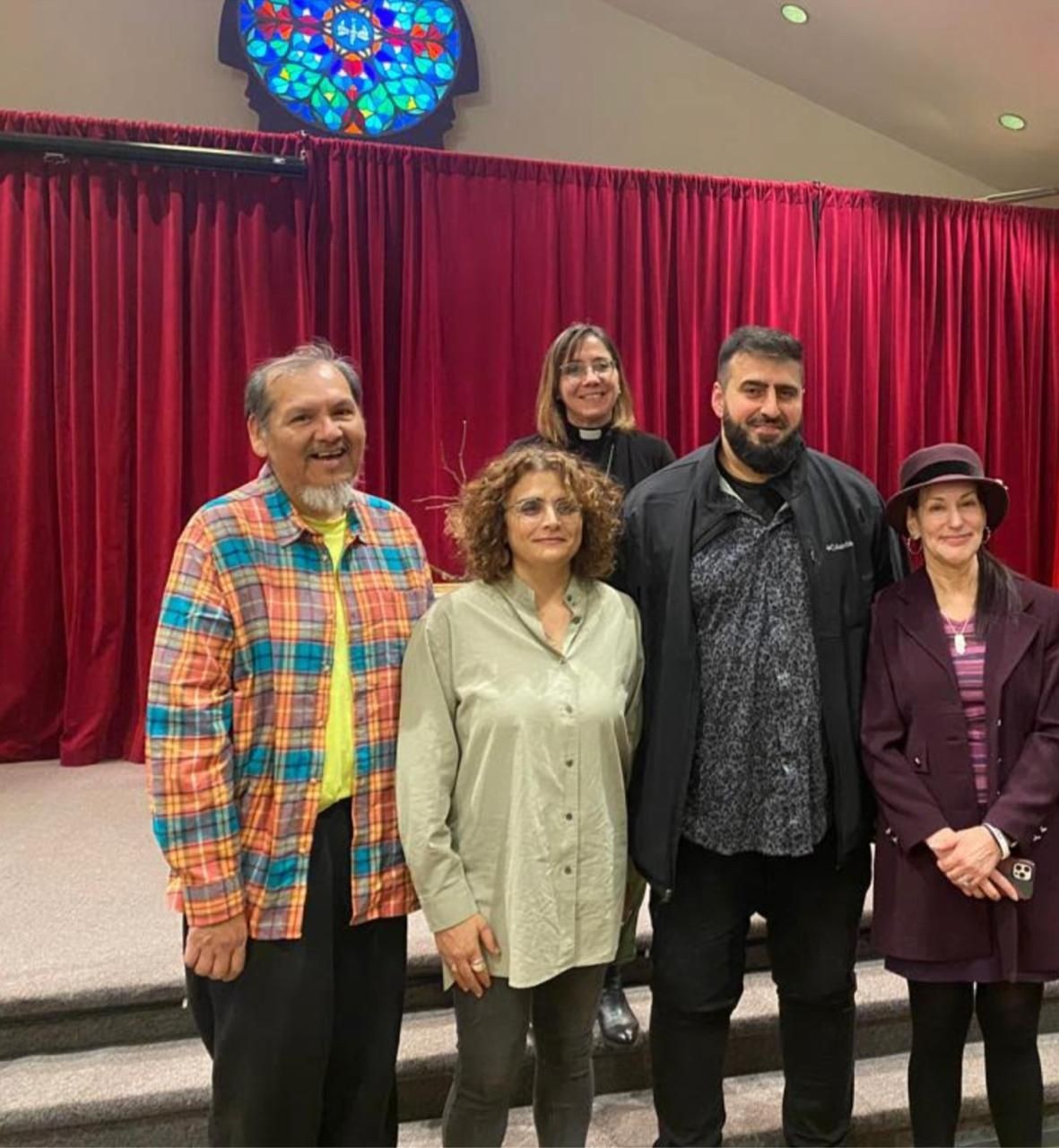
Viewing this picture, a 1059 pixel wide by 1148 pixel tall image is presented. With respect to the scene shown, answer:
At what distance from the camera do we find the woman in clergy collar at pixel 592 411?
7.00 feet

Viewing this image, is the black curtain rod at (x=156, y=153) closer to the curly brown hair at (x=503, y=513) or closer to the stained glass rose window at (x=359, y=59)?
the stained glass rose window at (x=359, y=59)

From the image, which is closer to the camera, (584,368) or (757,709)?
(757,709)

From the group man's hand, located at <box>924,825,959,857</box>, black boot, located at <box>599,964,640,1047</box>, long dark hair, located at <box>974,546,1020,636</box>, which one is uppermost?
long dark hair, located at <box>974,546,1020,636</box>

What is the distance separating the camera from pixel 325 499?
1342 mm

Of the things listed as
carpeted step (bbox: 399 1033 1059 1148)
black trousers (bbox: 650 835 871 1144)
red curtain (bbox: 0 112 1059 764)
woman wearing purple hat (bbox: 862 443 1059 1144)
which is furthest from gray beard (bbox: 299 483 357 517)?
red curtain (bbox: 0 112 1059 764)

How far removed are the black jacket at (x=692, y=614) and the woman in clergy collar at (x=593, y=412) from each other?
519mm

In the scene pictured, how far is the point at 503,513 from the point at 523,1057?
82 centimetres

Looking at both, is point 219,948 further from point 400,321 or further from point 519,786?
point 400,321

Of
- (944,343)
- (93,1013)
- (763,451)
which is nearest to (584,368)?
(763,451)

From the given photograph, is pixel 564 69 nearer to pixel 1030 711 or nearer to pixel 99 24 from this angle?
pixel 99 24

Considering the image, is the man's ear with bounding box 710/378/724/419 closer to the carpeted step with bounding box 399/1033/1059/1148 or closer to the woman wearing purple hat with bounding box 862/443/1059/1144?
the woman wearing purple hat with bounding box 862/443/1059/1144

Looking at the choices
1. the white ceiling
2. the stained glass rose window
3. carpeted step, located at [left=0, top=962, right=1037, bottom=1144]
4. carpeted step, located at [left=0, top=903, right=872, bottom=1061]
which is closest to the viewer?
carpeted step, located at [left=0, top=962, right=1037, bottom=1144]

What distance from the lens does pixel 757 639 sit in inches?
59.9

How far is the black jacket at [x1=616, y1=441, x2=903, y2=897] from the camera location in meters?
1.49
